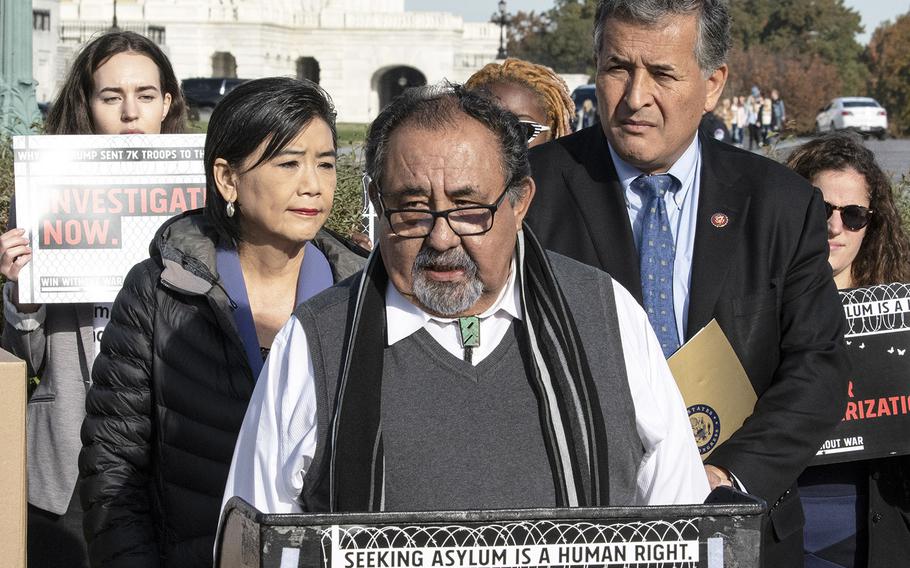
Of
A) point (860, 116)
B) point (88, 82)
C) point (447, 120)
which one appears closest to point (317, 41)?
point (860, 116)

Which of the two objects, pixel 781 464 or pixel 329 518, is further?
pixel 781 464

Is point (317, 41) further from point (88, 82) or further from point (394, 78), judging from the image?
point (88, 82)

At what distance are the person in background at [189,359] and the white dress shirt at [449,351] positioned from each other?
2.31ft


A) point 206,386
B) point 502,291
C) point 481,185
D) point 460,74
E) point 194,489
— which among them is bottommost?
point 194,489

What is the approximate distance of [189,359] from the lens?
3.33 m

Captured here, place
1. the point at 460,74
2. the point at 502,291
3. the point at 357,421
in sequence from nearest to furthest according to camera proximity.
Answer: the point at 357,421, the point at 502,291, the point at 460,74

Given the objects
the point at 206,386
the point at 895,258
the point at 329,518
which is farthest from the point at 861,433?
the point at 329,518

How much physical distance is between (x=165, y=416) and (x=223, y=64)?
8570 centimetres

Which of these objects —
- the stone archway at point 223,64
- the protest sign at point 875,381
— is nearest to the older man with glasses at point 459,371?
the protest sign at point 875,381

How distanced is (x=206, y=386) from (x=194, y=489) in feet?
0.83

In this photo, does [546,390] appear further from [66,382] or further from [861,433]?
[66,382]

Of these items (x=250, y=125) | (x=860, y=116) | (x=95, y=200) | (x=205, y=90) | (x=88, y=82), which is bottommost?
(x=95, y=200)

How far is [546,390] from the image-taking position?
8.26 ft

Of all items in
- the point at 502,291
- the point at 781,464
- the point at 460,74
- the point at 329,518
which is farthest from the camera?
the point at 460,74
